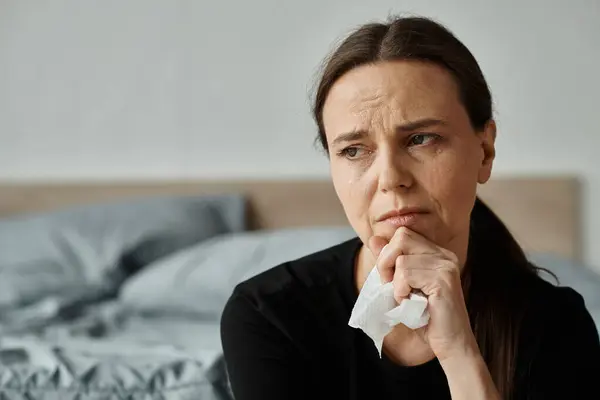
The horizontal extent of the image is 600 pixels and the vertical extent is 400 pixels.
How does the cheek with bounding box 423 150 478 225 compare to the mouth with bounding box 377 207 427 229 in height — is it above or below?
above

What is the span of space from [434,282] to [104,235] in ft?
4.65

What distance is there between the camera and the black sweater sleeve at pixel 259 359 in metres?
0.90

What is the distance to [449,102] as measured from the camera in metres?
0.79

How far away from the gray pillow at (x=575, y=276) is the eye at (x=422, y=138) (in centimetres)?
72

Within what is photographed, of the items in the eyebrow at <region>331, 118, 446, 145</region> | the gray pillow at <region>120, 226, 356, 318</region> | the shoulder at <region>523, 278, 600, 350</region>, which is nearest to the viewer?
the eyebrow at <region>331, 118, 446, 145</region>

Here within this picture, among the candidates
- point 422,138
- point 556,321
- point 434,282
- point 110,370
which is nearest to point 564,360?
point 556,321

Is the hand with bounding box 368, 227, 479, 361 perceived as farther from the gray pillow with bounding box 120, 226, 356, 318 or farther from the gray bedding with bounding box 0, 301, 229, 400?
the gray pillow with bounding box 120, 226, 356, 318

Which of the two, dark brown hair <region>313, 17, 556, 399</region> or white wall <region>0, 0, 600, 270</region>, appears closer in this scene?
dark brown hair <region>313, 17, 556, 399</region>

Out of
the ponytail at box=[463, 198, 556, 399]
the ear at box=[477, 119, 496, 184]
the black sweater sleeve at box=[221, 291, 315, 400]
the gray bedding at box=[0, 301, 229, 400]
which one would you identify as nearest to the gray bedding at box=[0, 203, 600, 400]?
the gray bedding at box=[0, 301, 229, 400]

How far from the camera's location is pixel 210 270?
177 cm

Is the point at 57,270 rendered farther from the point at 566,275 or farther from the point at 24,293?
the point at 566,275

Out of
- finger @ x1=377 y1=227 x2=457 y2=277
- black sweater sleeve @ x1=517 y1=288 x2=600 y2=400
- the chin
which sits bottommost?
black sweater sleeve @ x1=517 y1=288 x2=600 y2=400

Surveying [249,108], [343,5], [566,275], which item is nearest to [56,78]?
[249,108]

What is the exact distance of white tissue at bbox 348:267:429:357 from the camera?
78cm
